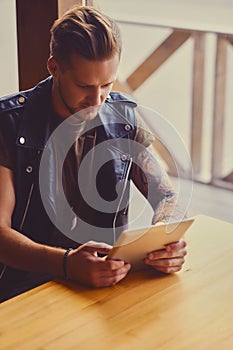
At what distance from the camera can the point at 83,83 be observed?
1.75 metres

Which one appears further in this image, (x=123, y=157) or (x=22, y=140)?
(x=123, y=157)

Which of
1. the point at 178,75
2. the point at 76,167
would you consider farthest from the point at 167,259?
the point at 178,75

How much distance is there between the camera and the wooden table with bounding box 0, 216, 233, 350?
1350 millimetres

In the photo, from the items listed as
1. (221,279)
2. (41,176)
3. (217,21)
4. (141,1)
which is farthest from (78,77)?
(141,1)

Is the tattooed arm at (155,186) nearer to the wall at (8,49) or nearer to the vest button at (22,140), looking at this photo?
the vest button at (22,140)

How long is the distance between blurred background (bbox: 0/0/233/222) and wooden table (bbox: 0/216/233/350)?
115 centimetres

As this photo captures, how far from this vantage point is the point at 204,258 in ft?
5.67

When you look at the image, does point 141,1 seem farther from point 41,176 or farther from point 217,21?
point 41,176

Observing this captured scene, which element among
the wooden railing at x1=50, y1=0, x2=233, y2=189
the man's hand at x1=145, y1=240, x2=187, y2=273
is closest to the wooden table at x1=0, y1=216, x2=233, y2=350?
the man's hand at x1=145, y1=240, x2=187, y2=273

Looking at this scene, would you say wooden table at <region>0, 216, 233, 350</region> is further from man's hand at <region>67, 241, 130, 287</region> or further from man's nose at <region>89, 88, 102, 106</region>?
man's nose at <region>89, 88, 102, 106</region>

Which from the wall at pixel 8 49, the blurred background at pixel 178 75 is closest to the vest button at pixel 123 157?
the blurred background at pixel 178 75

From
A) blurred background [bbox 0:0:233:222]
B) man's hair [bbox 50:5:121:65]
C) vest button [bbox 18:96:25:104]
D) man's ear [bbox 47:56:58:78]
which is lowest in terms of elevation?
blurred background [bbox 0:0:233:222]

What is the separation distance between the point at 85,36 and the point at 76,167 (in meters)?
0.39

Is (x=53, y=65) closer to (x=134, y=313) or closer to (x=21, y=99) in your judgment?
(x=21, y=99)
